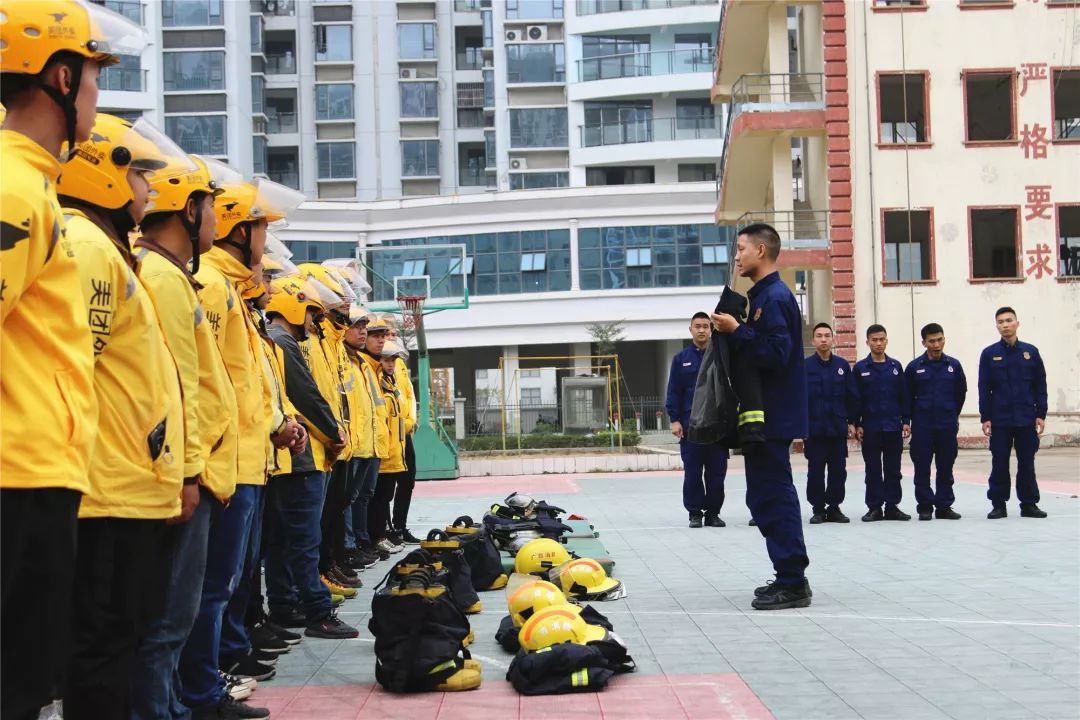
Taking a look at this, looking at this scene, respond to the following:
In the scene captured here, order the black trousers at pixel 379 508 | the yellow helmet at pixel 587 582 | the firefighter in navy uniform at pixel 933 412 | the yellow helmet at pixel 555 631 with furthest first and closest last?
the firefighter in navy uniform at pixel 933 412
the black trousers at pixel 379 508
the yellow helmet at pixel 587 582
the yellow helmet at pixel 555 631

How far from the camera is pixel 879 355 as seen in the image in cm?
Result: 1413

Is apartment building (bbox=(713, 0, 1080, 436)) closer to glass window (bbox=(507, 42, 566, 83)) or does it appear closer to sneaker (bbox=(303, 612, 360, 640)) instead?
sneaker (bbox=(303, 612, 360, 640))

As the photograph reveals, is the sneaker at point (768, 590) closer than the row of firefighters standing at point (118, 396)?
No

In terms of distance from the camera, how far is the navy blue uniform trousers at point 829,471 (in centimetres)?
1369

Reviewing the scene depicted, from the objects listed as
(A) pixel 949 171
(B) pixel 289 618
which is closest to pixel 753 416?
(B) pixel 289 618

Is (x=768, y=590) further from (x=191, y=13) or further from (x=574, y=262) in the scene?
(x=191, y=13)

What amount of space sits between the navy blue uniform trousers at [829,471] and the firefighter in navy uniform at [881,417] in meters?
0.31

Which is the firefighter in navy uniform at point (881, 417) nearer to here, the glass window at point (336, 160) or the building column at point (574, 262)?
the building column at point (574, 262)

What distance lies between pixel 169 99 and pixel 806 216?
1585 inches

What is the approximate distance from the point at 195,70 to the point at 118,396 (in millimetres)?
62409

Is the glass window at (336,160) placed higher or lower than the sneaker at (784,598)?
higher

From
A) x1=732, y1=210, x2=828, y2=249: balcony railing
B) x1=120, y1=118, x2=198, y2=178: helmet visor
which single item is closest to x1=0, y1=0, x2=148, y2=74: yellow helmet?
x1=120, y1=118, x2=198, y2=178: helmet visor

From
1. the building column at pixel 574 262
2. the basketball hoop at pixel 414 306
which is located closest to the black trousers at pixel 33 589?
the basketball hoop at pixel 414 306

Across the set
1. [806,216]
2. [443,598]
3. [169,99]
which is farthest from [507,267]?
[443,598]
